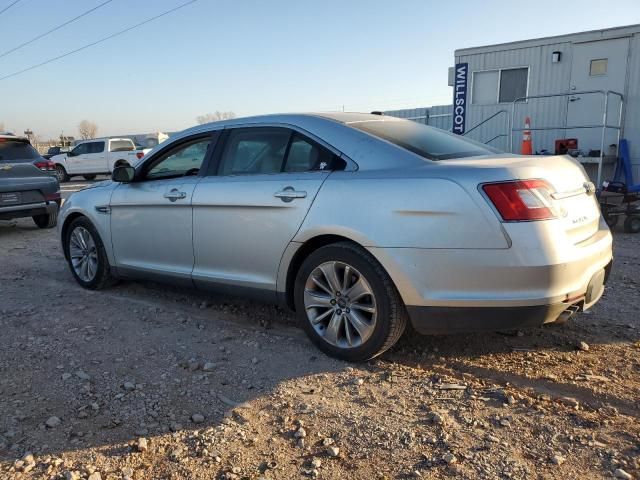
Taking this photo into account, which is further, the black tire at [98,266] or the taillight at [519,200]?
the black tire at [98,266]

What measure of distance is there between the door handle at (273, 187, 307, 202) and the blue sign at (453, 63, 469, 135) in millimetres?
10249

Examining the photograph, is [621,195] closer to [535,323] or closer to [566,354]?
[566,354]

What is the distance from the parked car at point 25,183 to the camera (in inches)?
331

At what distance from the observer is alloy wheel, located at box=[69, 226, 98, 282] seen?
17.3 ft

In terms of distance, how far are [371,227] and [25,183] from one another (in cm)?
739

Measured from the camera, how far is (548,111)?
38.5ft

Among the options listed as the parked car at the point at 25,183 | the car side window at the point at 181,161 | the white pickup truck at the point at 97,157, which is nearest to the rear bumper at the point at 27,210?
the parked car at the point at 25,183

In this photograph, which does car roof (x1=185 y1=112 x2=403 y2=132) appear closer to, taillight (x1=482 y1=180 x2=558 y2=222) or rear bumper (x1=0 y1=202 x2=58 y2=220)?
taillight (x1=482 y1=180 x2=558 y2=222)

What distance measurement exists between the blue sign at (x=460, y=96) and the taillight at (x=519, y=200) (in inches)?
415

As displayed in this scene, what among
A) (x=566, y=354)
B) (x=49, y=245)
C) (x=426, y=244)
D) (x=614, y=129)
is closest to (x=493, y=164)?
(x=426, y=244)

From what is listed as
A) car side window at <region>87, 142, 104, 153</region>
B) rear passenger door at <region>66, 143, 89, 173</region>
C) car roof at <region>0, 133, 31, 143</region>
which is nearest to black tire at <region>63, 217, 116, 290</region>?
car roof at <region>0, 133, 31, 143</region>

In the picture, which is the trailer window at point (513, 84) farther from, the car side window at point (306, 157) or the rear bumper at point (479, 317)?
the rear bumper at point (479, 317)

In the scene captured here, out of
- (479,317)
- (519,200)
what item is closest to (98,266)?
(479,317)

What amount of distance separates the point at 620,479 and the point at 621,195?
7042mm
